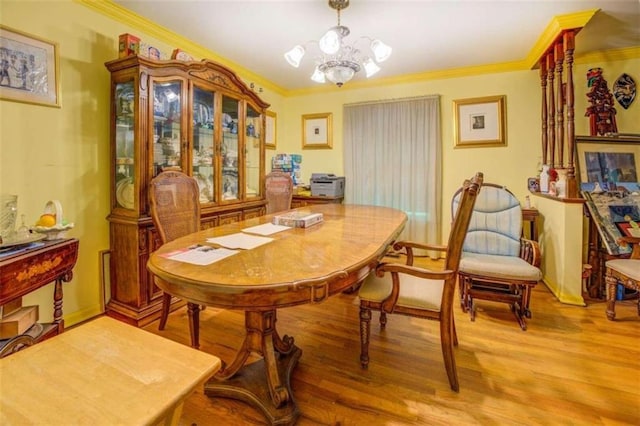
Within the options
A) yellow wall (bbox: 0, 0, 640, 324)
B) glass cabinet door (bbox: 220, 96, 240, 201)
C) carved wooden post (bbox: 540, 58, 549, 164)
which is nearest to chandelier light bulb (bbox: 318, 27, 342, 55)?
glass cabinet door (bbox: 220, 96, 240, 201)

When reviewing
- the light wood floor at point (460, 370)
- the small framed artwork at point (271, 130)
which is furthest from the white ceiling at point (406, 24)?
the light wood floor at point (460, 370)

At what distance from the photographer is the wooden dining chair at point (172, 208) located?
6.51ft

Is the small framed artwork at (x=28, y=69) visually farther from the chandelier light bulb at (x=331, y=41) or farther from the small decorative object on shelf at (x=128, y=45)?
the chandelier light bulb at (x=331, y=41)

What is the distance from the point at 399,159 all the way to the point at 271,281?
3.42 metres

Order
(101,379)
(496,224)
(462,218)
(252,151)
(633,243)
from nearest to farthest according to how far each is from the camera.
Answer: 1. (101,379)
2. (462,218)
3. (633,243)
4. (496,224)
5. (252,151)

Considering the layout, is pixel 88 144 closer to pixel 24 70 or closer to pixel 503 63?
pixel 24 70

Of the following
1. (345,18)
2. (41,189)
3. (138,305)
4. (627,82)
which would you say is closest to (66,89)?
(41,189)

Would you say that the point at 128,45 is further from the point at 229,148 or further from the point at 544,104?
the point at 544,104

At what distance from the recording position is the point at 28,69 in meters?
1.93

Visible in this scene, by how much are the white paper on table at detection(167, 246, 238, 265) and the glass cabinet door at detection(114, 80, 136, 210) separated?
4.15 ft

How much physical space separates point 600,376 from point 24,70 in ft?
12.6

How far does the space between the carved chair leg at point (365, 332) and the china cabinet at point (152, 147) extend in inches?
63.5

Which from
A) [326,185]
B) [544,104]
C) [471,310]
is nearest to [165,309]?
[471,310]

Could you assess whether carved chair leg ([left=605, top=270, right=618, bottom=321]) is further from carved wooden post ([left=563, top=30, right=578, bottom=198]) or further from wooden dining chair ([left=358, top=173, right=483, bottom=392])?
wooden dining chair ([left=358, top=173, right=483, bottom=392])
